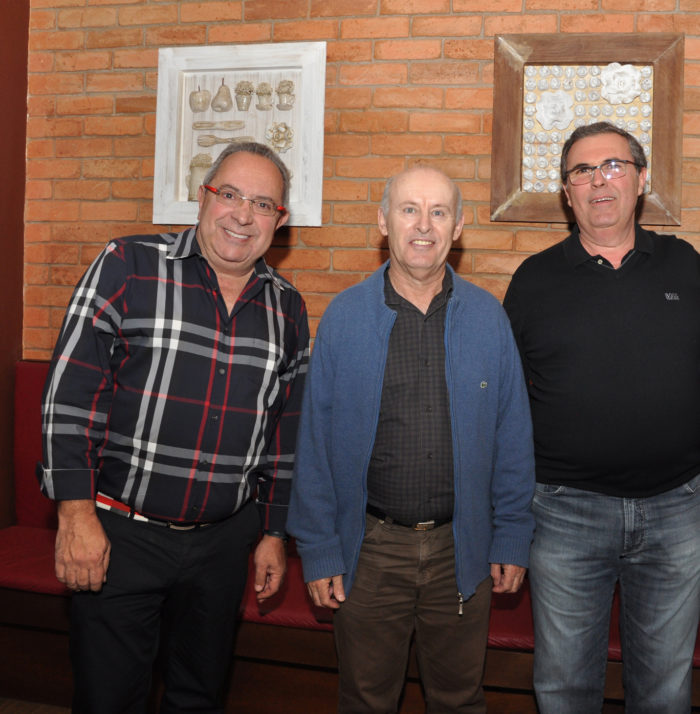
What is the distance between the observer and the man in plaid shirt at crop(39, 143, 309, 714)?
5.10ft

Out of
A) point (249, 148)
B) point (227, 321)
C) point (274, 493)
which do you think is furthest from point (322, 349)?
point (249, 148)

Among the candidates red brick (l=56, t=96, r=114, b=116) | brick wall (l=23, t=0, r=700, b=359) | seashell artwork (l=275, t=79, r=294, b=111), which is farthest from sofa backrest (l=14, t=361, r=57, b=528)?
seashell artwork (l=275, t=79, r=294, b=111)

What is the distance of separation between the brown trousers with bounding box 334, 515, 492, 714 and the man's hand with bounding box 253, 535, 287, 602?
229 millimetres

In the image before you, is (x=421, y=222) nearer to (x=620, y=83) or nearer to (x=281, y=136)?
(x=281, y=136)

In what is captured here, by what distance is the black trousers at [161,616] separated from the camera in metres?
1.59

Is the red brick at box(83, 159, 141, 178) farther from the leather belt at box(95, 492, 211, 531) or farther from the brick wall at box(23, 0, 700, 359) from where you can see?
the leather belt at box(95, 492, 211, 531)

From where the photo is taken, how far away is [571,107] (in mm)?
2570

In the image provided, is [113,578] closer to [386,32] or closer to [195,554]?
[195,554]

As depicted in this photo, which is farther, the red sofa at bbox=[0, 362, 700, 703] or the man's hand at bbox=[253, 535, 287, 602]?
the red sofa at bbox=[0, 362, 700, 703]

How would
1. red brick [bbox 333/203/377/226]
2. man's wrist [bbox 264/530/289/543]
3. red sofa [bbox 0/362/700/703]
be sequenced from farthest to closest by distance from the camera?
red brick [bbox 333/203/377/226], red sofa [bbox 0/362/700/703], man's wrist [bbox 264/530/289/543]

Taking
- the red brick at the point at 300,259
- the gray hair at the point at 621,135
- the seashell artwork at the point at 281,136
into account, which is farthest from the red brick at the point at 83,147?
the gray hair at the point at 621,135

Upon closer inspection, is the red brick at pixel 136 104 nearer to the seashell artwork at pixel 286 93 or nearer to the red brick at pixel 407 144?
the seashell artwork at pixel 286 93

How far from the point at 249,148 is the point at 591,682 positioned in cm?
177

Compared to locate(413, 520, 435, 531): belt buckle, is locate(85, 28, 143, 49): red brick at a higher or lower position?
higher
